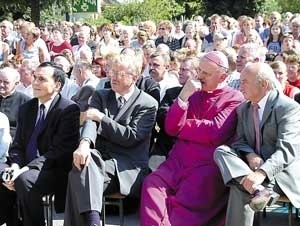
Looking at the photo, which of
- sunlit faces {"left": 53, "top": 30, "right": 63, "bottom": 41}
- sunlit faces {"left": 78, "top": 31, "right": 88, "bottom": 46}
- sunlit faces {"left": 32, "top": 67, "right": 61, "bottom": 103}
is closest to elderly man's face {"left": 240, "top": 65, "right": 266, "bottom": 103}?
sunlit faces {"left": 32, "top": 67, "right": 61, "bottom": 103}

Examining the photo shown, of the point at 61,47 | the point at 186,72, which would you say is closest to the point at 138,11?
the point at 61,47

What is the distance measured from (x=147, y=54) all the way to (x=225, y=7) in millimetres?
23064

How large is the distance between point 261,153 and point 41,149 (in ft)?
6.53

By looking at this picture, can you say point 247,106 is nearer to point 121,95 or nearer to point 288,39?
point 121,95

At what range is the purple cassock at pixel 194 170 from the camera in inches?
207

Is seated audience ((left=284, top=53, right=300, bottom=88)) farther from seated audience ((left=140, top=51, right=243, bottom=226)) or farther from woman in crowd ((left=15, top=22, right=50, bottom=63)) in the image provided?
woman in crowd ((left=15, top=22, right=50, bottom=63))

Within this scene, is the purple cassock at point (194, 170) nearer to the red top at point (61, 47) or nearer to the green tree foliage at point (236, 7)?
the red top at point (61, 47)

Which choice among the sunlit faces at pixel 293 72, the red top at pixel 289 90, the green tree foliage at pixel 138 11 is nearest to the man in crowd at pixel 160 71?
the sunlit faces at pixel 293 72

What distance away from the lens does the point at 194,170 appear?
542 cm

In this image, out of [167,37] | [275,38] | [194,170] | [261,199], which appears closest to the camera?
[261,199]

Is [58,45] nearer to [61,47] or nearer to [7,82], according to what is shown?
[61,47]

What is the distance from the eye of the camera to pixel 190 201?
207 inches

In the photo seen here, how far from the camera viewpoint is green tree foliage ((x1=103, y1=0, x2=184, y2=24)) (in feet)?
110

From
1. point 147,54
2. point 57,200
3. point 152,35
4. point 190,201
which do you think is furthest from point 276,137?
point 152,35
